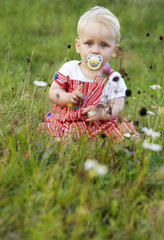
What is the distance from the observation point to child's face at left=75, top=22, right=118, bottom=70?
2.28 meters

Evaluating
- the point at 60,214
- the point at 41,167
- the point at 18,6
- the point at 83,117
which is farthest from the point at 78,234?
the point at 18,6

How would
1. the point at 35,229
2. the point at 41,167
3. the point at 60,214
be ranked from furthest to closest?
the point at 41,167
the point at 60,214
the point at 35,229

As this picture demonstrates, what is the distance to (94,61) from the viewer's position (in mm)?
2312

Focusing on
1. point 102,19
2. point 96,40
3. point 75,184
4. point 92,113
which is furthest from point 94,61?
point 75,184

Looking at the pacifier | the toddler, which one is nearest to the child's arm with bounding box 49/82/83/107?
the toddler

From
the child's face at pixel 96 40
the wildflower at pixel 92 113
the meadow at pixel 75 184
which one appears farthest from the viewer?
the child's face at pixel 96 40

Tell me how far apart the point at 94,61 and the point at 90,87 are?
20cm

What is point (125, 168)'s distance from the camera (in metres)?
1.73

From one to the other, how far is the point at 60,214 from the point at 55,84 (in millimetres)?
1240

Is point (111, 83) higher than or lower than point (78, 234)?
higher

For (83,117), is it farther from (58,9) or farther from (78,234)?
(58,9)

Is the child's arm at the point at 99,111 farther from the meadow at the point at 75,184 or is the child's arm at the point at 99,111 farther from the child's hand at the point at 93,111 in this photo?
the meadow at the point at 75,184

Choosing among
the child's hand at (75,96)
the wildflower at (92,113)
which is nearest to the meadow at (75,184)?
the wildflower at (92,113)

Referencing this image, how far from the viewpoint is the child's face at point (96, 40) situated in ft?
7.48
